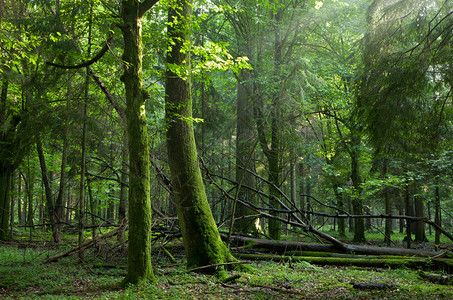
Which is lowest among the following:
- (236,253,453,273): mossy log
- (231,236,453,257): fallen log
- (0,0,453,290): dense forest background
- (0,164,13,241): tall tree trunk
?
(236,253,453,273): mossy log

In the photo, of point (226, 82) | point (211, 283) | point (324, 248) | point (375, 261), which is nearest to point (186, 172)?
point (211, 283)

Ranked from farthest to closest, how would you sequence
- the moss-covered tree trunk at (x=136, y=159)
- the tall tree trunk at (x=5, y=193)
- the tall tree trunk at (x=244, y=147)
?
the tall tree trunk at (x=5, y=193)
the tall tree trunk at (x=244, y=147)
the moss-covered tree trunk at (x=136, y=159)

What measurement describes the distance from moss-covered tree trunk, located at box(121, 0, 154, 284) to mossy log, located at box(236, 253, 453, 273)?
3354mm

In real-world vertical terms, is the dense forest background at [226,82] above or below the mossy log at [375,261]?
above

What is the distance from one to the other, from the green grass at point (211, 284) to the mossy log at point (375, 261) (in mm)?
229

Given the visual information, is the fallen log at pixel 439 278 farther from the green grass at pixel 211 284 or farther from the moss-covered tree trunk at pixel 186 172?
the moss-covered tree trunk at pixel 186 172

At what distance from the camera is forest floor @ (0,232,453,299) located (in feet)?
15.4

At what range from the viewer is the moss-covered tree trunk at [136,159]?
4.84 m

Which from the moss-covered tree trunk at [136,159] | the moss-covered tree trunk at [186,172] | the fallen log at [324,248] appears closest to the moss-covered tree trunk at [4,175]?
the moss-covered tree trunk at [186,172]

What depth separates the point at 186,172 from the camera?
616 centimetres

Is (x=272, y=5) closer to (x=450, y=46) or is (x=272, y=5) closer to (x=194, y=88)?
(x=194, y=88)

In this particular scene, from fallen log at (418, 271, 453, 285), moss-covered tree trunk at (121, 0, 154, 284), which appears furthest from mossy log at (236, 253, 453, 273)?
moss-covered tree trunk at (121, 0, 154, 284)

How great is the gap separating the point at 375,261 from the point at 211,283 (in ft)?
13.8

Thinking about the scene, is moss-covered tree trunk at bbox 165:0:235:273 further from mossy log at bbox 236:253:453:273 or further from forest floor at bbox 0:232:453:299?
mossy log at bbox 236:253:453:273
